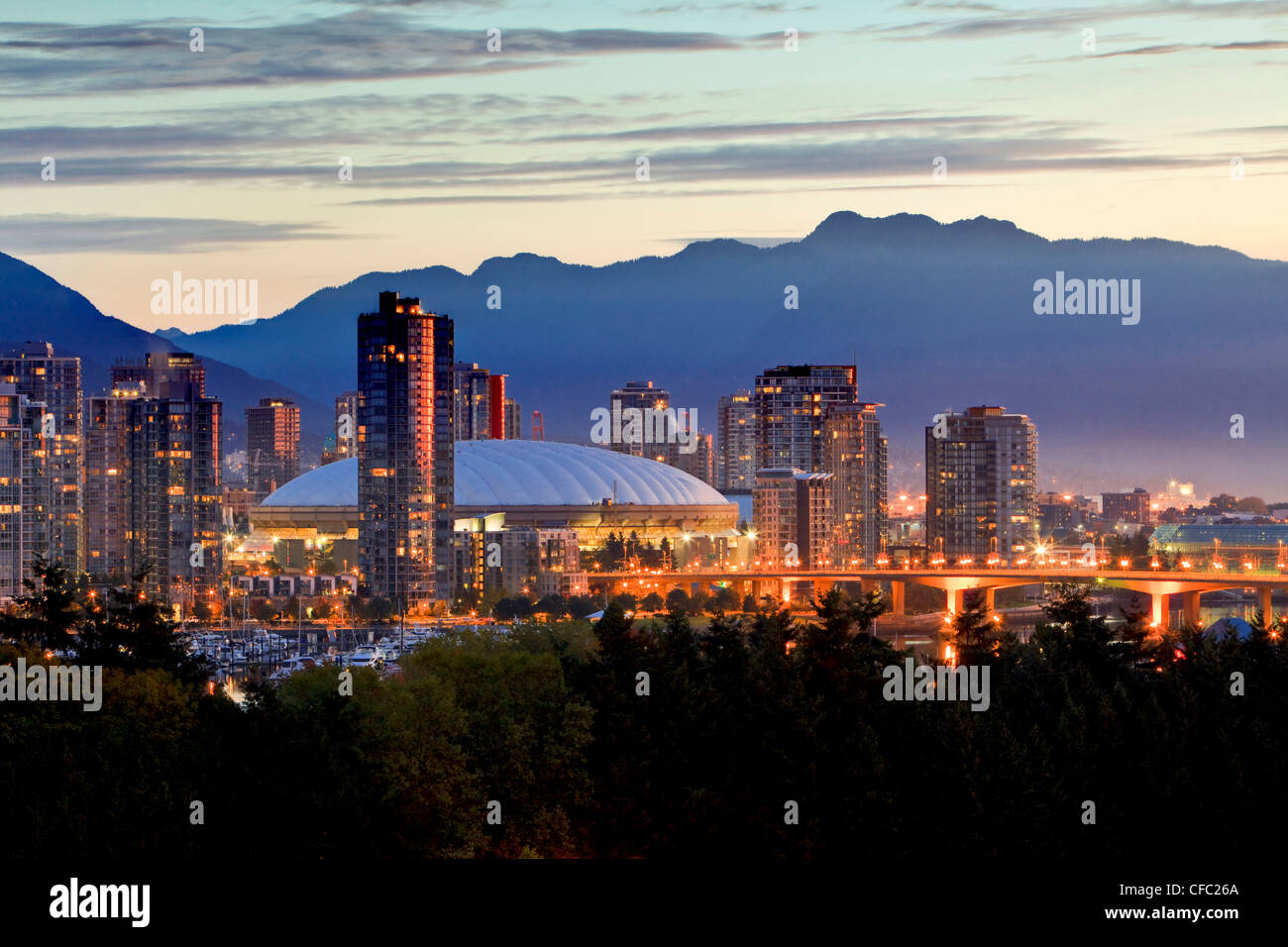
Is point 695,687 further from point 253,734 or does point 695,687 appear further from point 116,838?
point 116,838

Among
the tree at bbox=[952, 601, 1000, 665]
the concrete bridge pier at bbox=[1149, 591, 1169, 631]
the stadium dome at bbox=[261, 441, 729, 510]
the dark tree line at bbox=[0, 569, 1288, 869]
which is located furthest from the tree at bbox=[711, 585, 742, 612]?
the dark tree line at bbox=[0, 569, 1288, 869]

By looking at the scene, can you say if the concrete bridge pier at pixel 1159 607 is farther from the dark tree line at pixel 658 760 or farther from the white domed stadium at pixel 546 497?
the dark tree line at pixel 658 760

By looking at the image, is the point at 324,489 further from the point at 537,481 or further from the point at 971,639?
the point at 971,639

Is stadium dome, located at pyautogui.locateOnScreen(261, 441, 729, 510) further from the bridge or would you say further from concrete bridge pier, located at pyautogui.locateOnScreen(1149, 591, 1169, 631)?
concrete bridge pier, located at pyautogui.locateOnScreen(1149, 591, 1169, 631)

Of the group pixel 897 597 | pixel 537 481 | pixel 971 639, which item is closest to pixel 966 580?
pixel 897 597

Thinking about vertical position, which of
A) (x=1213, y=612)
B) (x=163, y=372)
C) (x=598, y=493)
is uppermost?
(x=163, y=372)

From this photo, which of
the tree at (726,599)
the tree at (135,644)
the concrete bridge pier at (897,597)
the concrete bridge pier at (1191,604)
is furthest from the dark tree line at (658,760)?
the concrete bridge pier at (897,597)
